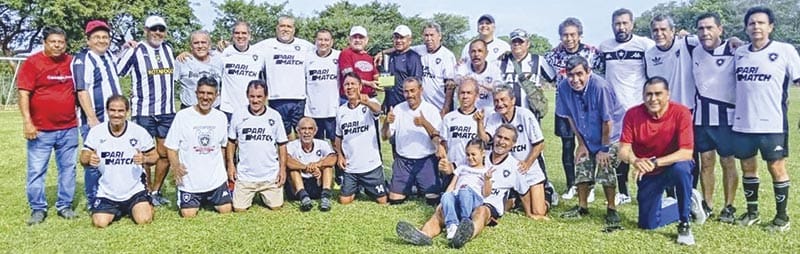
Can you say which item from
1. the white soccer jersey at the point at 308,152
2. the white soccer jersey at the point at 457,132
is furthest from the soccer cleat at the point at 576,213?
the white soccer jersey at the point at 308,152

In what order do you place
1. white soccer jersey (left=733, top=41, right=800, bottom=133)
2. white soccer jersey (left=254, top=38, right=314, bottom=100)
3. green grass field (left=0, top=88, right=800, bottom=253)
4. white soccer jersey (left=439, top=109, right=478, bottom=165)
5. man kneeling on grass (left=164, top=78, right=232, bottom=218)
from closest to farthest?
1. green grass field (left=0, top=88, right=800, bottom=253)
2. white soccer jersey (left=733, top=41, right=800, bottom=133)
3. man kneeling on grass (left=164, top=78, right=232, bottom=218)
4. white soccer jersey (left=439, top=109, right=478, bottom=165)
5. white soccer jersey (left=254, top=38, right=314, bottom=100)

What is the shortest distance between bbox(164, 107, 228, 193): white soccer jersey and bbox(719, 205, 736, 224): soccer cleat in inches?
192

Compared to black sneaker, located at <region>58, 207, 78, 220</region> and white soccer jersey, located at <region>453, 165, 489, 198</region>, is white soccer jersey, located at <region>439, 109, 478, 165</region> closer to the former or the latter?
white soccer jersey, located at <region>453, 165, 489, 198</region>

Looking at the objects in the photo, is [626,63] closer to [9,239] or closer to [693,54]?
[693,54]

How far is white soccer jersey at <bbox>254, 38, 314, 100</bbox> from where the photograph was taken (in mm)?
7414

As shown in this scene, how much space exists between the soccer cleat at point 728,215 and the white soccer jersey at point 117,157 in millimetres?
5450

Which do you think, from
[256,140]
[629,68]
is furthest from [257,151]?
[629,68]

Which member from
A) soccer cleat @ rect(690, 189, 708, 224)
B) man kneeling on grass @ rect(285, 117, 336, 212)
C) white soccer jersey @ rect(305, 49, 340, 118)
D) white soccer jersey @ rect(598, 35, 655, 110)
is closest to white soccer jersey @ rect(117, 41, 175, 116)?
man kneeling on grass @ rect(285, 117, 336, 212)

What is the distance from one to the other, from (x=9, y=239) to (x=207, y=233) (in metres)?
1.69

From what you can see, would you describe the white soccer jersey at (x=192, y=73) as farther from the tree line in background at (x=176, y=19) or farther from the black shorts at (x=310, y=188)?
the tree line in background at (x=176, y=19)

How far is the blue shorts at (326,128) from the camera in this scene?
760 cm

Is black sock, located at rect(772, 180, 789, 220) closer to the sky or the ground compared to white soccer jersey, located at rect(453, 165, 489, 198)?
closer to the ground

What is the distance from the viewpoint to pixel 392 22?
51688mm

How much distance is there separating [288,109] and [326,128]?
1.67 ft
